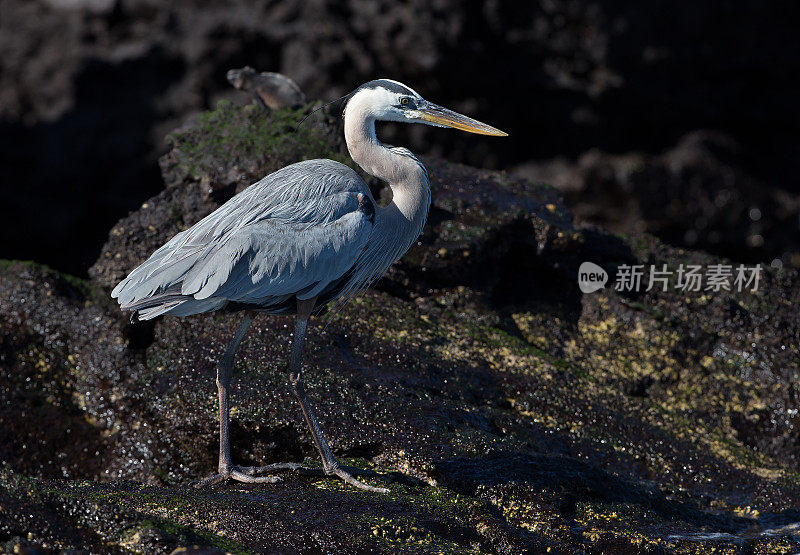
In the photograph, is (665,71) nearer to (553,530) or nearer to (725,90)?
(725,90)

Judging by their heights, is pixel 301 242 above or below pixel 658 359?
above

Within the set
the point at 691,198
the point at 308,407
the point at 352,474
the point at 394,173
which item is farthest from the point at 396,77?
the point at 352,474

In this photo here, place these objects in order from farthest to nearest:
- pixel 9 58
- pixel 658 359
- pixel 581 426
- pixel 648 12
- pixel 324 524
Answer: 1. pixel 9 58
2. pixel 648 12
3. pixel 658 359
4. pixel 581 426
5. pixel 324 524

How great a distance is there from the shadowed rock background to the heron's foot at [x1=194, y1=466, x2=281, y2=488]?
→ 0.41 ft

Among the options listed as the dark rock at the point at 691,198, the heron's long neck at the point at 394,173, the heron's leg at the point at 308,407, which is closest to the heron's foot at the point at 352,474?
the heron's leg at the point at 308,407

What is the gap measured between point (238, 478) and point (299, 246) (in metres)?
1.31

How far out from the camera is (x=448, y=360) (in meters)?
6.13

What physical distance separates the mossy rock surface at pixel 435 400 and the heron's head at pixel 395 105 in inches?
53.2

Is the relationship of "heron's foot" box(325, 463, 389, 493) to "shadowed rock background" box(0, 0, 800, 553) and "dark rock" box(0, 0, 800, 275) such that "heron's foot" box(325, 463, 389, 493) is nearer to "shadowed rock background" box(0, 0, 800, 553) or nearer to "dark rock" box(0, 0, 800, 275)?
"shadowed rock background" box(0, 0, 800, 553)

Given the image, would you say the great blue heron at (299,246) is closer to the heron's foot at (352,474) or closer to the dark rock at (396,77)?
the heron's foot at (352,474)

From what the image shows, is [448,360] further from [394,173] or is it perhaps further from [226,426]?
[226,426]

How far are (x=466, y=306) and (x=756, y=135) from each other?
7228 mm

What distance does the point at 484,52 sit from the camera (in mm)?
11461

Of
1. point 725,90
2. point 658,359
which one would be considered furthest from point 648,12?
point 658,359
